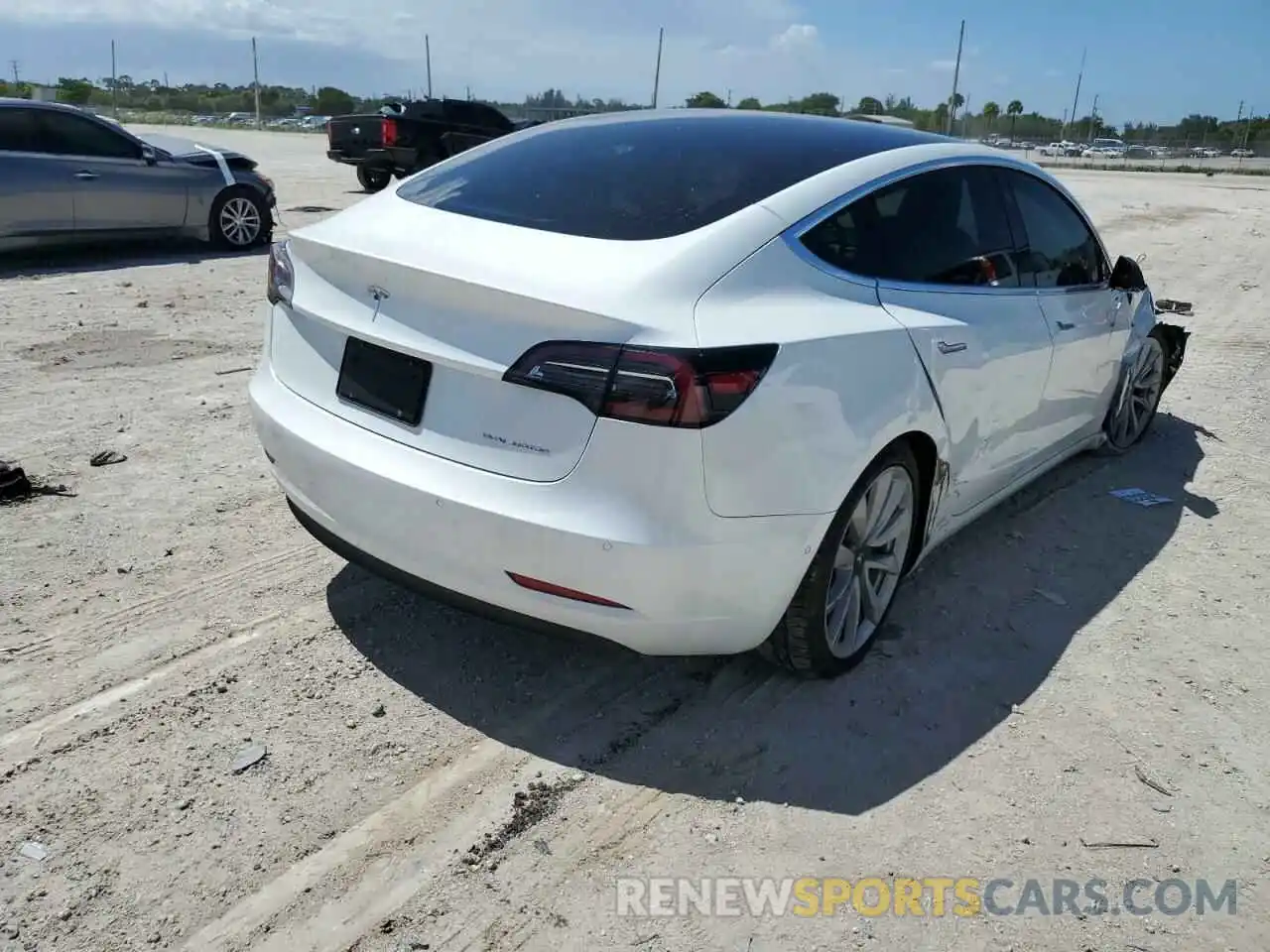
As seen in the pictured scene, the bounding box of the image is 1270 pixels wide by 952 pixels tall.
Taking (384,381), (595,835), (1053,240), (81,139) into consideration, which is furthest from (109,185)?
(595,835)

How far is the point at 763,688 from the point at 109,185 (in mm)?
9462

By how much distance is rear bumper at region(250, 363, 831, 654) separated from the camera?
2654mm

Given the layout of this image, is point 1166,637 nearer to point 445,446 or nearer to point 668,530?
point 668,530

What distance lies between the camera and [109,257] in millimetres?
10742

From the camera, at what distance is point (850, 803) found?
9.34 feet

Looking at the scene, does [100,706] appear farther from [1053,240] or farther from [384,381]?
[1053,240]

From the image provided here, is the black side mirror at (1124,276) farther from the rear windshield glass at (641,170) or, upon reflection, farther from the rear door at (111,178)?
the rear door at (111,178)

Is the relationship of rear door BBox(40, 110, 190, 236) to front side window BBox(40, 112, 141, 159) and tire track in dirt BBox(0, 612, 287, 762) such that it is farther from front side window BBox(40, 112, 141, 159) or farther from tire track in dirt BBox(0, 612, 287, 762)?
tire track in dirt BBox(0, 612, 287, 762)

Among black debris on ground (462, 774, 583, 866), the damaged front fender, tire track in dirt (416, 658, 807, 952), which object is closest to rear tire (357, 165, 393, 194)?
the damaged front fender

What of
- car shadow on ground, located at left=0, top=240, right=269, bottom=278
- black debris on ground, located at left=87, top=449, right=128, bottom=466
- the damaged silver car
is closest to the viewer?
black debris on ground, located at left=87, top=449, right=128, bottom=466

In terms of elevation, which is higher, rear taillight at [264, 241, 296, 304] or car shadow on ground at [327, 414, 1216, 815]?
rear taillight at [264, 241, 296, 304]

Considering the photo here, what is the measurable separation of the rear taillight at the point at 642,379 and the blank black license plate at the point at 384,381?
0.37m

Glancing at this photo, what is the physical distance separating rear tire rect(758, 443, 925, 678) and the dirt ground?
0.12m

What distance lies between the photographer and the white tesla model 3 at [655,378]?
2654 mm
